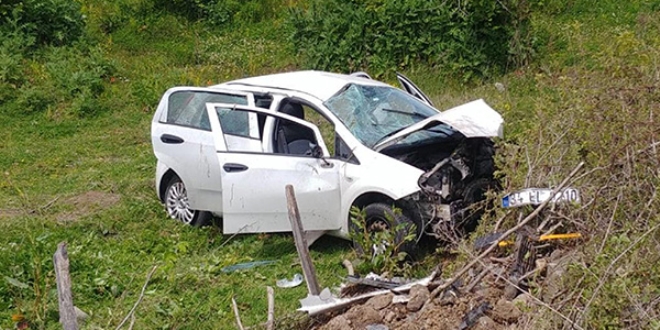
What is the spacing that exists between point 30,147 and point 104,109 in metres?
2.01

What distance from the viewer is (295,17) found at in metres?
16.0

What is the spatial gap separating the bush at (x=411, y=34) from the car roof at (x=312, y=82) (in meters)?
5.09

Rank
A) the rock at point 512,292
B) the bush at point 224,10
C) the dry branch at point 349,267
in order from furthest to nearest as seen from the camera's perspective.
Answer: the bush at point 224,10, the dry branch at point 349,267, the rock at point 512,292

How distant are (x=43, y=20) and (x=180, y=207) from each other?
30.3 ft

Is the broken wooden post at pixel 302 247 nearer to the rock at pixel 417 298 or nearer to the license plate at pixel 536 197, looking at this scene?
the rock at pixel 417 298

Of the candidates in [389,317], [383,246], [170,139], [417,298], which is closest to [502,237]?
[417,298]

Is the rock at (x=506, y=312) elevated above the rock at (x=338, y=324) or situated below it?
above

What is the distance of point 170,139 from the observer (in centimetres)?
932

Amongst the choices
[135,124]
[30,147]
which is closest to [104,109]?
[135,124]

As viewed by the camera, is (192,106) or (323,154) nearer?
(323,154)

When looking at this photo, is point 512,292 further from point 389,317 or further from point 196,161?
point 196,161

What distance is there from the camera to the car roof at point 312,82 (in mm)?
8734

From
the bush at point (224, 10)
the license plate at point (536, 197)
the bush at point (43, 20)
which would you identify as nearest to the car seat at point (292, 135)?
the license plate at point (536, 197)

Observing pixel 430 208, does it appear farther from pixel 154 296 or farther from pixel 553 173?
pixel 154 296
